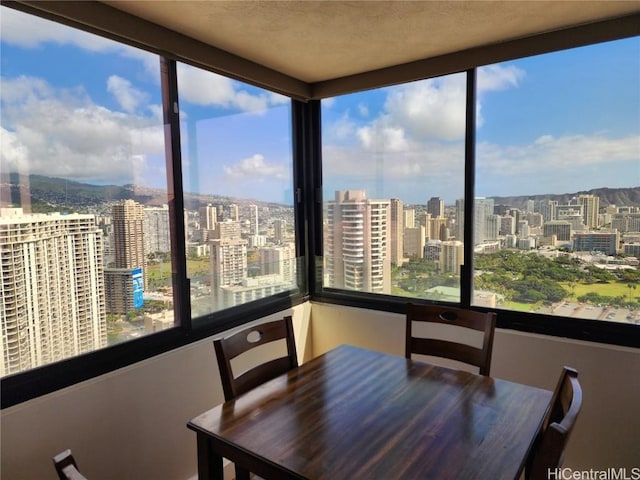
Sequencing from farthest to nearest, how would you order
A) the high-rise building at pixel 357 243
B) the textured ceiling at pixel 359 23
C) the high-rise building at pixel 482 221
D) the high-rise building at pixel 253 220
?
the high-rise building at pixel 357 243 < the high-rise building at pixel 253 220 < the high-rise building at pixel 482 221 < the textured ceiling at pixel 359 23

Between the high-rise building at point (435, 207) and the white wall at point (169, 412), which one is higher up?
the high-rise building at point (435, 207)

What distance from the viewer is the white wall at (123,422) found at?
1.41m

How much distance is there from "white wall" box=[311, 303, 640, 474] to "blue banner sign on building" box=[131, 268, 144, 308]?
6.34 feet

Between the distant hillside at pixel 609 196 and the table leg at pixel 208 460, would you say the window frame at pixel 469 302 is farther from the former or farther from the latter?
the table leg at pixel 208 460

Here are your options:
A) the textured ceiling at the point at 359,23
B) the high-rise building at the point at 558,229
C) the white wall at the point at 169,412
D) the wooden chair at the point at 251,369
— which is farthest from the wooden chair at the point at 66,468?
the high-rise building at the point at 558,229

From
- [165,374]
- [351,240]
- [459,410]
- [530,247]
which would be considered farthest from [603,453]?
[165,374]

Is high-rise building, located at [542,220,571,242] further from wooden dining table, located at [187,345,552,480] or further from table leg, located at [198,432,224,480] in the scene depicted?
table leg, located at [198,432,224,480]

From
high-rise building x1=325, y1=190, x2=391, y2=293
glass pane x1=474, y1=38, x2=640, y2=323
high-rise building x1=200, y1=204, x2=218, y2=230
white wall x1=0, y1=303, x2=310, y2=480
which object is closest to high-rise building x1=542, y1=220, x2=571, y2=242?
glass pane x1=474, y1=38, x2=640, y2=323

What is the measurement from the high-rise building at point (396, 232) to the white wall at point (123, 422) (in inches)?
53.5

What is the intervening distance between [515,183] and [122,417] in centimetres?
236

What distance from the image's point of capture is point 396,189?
2605 mm

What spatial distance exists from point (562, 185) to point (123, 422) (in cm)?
250

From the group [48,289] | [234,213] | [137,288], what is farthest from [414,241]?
[48,289]

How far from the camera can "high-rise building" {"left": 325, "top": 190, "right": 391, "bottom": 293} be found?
2.72 metres
